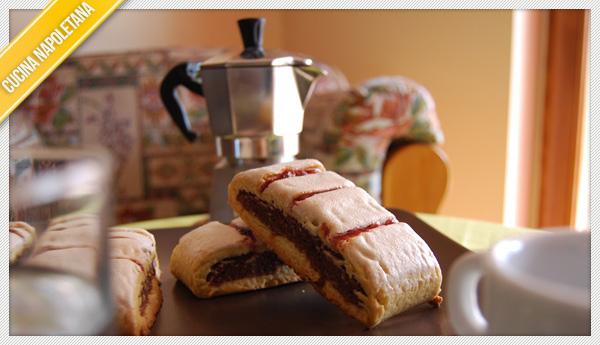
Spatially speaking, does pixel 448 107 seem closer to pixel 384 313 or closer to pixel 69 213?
pixel 384 313

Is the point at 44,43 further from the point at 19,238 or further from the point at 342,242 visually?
the point at 342,242

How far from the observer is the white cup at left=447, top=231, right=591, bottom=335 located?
0.30 metres

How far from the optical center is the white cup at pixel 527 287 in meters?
0.30

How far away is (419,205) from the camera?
157cm

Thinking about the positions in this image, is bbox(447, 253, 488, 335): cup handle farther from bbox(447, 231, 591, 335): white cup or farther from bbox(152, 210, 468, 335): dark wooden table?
bbox(152, 210, 468, 335): dark wooden table

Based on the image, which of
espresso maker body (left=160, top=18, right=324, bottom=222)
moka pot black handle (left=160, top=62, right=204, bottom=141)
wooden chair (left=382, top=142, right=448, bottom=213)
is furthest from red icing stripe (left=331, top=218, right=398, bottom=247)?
wooden chair (left=382, top=142, right=448, bottom=213)

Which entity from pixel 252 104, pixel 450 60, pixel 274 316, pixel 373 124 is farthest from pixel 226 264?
pixel 450 60

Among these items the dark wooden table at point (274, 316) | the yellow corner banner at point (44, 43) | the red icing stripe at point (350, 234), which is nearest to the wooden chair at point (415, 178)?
the dark wooden table at point (274, 316)

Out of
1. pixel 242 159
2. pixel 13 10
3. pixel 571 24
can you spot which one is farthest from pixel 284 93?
pixel 571 24

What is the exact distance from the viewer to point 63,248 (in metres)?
0.31

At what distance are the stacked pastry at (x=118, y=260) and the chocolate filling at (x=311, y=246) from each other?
0.14m

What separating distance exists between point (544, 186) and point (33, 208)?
5.28 feet

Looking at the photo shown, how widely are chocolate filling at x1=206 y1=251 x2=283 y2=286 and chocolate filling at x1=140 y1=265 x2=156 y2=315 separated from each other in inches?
2.7

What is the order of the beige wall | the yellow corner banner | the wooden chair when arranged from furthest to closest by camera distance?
1. the beige wall
2. the wooden chair
3. the yellow corner banner
